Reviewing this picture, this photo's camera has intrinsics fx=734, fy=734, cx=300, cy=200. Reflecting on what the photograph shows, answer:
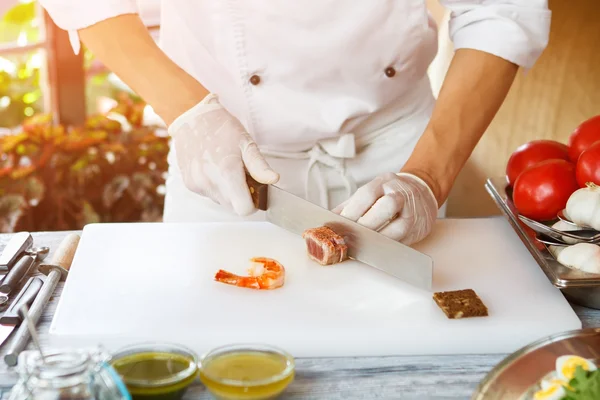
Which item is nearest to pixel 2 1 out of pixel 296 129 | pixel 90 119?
pixel 90 119

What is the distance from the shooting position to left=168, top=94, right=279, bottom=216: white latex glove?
1.49 metres

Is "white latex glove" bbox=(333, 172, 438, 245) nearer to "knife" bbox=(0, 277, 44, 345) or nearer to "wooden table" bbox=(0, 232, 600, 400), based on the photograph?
"wooden table" bbox=(0, 232, 600, 400)

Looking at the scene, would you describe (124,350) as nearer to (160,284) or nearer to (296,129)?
(160,284)

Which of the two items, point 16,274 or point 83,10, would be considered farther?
point 83,10

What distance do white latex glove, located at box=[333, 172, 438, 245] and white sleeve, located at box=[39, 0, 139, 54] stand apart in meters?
0.68

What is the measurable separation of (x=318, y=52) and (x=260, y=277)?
62cm

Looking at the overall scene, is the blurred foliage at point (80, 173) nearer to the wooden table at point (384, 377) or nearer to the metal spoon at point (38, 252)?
the metal spoon at point (38, 252)

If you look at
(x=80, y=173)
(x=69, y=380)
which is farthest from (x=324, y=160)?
(x=80, y=173)

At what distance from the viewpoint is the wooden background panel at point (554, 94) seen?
2.03 m

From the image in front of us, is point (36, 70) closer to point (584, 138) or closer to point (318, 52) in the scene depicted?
point (318, 52)

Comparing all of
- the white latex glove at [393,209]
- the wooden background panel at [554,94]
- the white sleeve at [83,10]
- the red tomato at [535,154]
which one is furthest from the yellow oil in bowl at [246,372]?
the wooden background panel at [554,94]

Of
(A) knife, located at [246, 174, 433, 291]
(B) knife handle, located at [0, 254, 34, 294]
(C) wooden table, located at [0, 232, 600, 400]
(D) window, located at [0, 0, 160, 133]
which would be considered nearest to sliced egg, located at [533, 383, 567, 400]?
(C) wooden table, located at [0, 232, 600, 400]

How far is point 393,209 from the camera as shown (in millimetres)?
1396

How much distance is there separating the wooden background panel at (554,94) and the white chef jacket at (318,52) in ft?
0.78
